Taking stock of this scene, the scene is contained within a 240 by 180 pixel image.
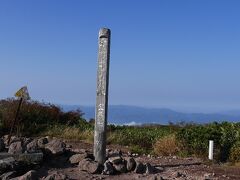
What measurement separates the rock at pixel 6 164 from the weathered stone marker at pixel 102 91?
182 centimetres

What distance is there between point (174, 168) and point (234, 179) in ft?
4.59

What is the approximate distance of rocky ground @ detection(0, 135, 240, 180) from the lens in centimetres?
1027

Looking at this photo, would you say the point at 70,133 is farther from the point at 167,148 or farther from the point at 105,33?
the point at 105,33

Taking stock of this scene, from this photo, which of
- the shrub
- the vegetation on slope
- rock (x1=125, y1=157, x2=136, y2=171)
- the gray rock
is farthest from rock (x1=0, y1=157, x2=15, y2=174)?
the shrub

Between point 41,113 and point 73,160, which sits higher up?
point 41,113

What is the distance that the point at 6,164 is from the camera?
10.3 metres

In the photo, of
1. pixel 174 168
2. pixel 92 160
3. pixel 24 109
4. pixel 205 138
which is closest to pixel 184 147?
pixel 205 138

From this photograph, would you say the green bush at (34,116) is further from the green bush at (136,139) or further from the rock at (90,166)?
the rock at (90,166)

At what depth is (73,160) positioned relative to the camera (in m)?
11.1

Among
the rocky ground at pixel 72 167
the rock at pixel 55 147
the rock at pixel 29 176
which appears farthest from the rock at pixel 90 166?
the rock at pixel 29 176

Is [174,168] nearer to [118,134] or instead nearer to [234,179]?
[234,179]

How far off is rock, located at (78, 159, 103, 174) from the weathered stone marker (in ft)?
1.92

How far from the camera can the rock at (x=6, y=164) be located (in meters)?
10.2

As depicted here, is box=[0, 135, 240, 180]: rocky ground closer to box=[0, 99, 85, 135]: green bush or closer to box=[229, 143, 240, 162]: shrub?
box=[229, 143, 240, 162]: shrub
